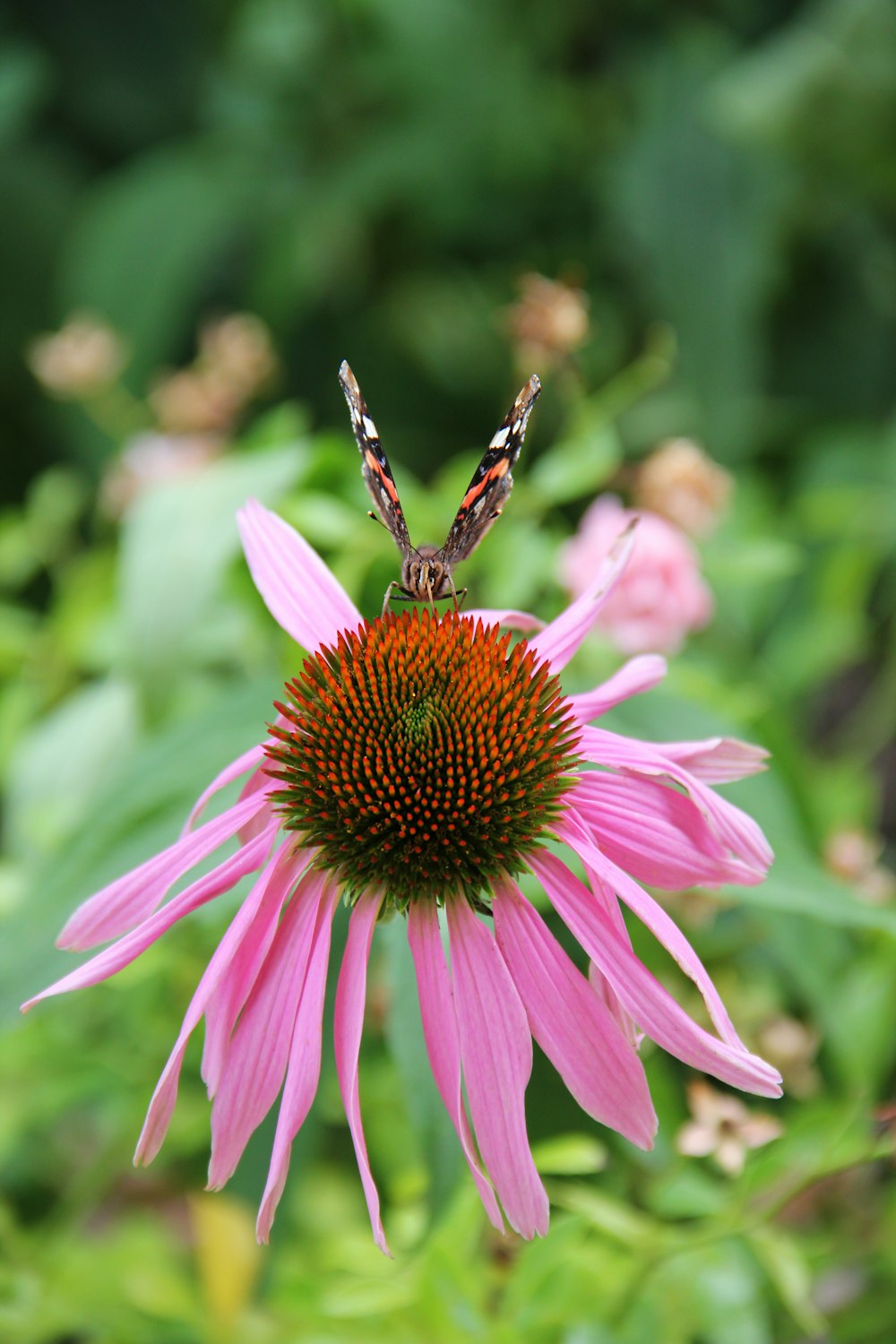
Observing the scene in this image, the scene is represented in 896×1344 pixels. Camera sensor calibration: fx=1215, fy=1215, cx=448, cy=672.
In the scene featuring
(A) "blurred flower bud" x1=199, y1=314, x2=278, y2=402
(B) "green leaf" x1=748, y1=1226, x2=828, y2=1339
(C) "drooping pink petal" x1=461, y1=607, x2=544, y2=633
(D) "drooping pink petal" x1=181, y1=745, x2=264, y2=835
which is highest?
(A) "blurred flower bud" x1=199, y1=314, x2=278, y2=402

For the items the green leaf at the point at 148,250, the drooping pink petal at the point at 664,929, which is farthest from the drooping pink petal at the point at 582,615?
the green leaf at the point at 148,250

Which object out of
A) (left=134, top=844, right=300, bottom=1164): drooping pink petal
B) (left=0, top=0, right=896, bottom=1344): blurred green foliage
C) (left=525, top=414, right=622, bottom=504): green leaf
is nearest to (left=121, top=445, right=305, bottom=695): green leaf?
(left=0, top=0, right=896, bottom=1344): blurred green foliage

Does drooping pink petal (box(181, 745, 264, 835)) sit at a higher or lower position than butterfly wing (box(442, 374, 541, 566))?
lower

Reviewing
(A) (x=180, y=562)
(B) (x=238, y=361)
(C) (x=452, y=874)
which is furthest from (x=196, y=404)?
(C) (x=452, y=874)

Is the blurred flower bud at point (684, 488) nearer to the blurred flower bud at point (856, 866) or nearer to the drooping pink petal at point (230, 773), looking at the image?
the blurred flower bud at point (856, 866)

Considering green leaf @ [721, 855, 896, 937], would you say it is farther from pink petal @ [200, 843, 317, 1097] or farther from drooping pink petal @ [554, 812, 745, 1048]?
pink petal @ [200, 843, 317, 1097]

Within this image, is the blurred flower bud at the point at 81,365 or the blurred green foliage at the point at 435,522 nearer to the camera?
the blurred green foliage at the point at 435,522
